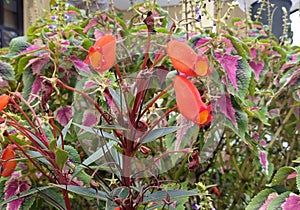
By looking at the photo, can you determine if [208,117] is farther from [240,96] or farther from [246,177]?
[246,177]

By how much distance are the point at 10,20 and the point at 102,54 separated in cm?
367

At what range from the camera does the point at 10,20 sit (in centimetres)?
384

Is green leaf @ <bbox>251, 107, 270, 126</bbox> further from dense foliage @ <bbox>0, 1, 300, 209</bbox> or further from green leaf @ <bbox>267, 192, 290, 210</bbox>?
green leaf @ <bbox>267, 192, 290, 210</bbox>

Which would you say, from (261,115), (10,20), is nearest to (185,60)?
(261,115)

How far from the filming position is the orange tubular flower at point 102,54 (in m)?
0.45

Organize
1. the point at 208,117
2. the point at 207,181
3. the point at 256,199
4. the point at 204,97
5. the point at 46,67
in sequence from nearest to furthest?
1. the point at 208,117
2. the point at 204,97
3. the point at 256,199
4. the point at 46,67
5. the point at 207,181

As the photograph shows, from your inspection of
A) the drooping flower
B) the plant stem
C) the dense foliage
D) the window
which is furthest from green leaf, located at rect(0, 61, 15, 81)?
the window

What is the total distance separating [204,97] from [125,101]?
10 centimetres

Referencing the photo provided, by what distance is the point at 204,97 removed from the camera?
0.53 m

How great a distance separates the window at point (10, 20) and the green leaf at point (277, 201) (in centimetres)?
335

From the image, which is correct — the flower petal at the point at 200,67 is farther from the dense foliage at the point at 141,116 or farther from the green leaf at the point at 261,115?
the green leaf at the point at 261,115

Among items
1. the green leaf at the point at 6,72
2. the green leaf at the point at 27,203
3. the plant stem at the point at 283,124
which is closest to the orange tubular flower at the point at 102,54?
the green leaf at the point at 27,203

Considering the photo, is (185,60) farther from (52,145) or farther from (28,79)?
(28,79)

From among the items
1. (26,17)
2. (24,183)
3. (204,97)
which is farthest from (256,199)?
(26,17)
